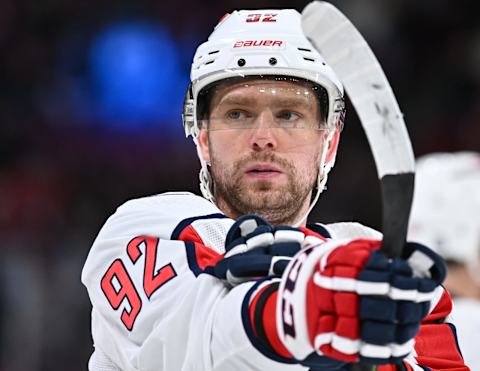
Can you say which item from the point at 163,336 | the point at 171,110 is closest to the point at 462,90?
the point at 171,110

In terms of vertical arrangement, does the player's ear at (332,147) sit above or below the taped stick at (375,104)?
below

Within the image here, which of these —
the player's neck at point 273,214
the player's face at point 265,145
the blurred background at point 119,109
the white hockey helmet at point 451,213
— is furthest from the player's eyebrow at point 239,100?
the blurred background at point 119,109

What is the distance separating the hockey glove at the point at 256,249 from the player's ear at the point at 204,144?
0.62 meters

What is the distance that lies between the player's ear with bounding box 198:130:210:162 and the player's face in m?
0.05

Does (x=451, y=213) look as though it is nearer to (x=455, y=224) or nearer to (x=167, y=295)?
(x=455, y=224)

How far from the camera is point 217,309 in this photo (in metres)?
2.11

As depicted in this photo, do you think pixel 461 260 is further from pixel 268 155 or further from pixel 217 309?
pixel 217 309

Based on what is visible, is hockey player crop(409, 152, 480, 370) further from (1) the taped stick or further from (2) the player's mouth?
(1) the taped stick

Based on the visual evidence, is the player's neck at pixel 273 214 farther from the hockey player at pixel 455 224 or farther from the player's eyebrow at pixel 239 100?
the hockey player at pixel 455 224

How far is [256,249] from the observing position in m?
2.20

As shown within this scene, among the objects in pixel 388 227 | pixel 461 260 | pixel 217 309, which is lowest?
pixel 461 260

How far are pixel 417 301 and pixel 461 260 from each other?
2.47 meters

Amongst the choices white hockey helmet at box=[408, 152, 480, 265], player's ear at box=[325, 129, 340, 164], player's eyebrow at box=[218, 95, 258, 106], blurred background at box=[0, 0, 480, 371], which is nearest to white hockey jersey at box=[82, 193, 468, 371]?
player's eyebrow at box=[218, 95, 258, 106]

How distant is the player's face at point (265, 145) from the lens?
271 centimetres
